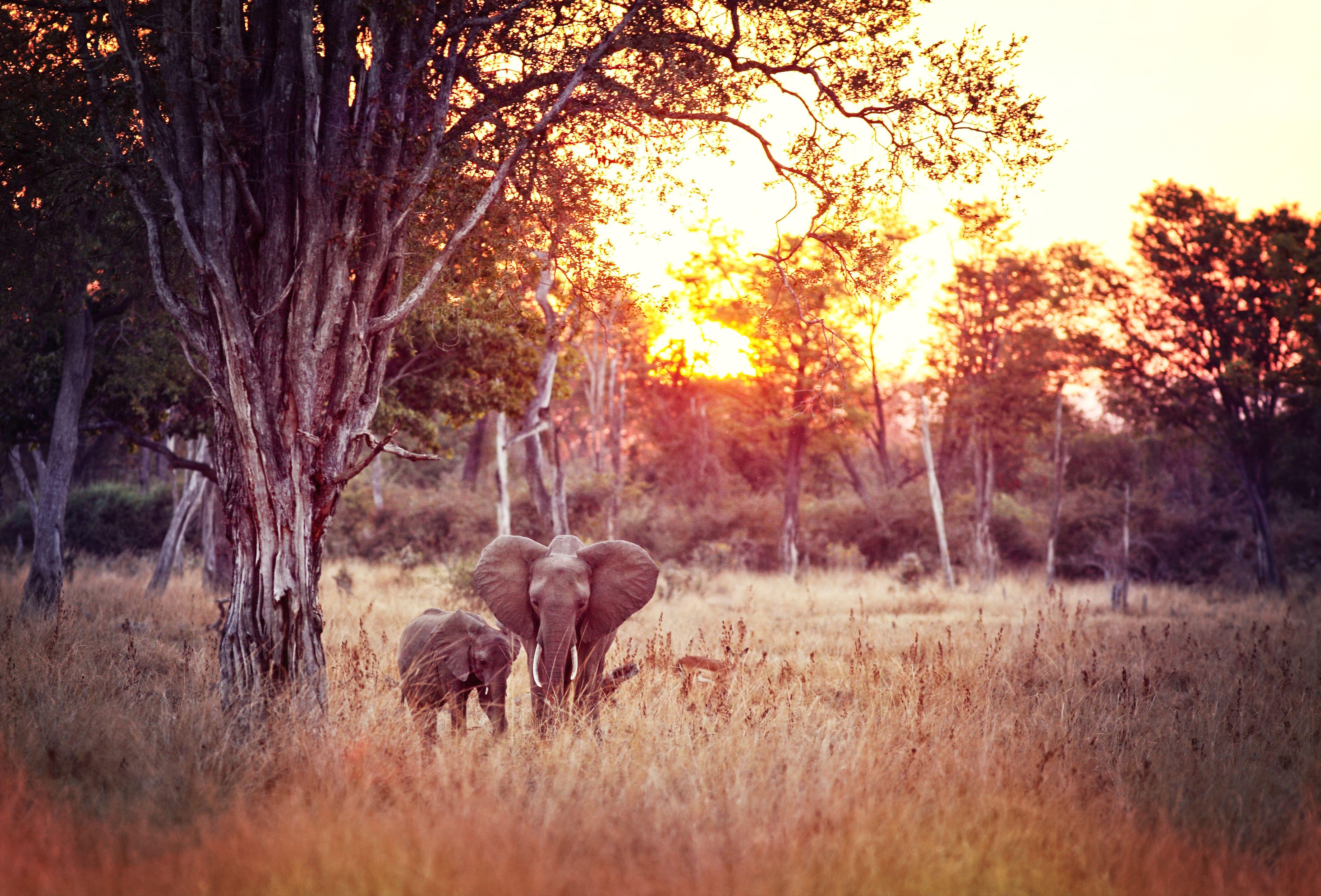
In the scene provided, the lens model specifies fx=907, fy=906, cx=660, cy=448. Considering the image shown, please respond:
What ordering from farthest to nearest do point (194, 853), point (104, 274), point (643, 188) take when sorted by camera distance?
1. point (104, 274)
2. point (643, 188)
3. point (194, 853)

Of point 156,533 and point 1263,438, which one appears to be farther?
point 156,533

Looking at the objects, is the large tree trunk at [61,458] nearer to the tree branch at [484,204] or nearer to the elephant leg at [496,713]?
the tree branch at [484,204]

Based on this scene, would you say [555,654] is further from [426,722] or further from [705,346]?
[705,346]

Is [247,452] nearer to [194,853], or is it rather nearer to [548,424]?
[194,853]

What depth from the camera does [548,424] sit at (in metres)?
17.5

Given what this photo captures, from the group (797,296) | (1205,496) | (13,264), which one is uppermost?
(13,264)

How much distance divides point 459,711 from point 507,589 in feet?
3.45

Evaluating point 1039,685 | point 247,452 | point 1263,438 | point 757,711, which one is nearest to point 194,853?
point 247,452

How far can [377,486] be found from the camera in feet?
112

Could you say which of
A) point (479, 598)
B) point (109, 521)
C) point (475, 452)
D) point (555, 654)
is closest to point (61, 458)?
point (479, 598)

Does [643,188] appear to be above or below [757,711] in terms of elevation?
above

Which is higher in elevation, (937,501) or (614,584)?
(937,501)

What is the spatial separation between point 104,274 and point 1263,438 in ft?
86.4

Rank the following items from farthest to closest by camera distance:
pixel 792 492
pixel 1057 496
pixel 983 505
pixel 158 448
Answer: pixel 792 492
pixel 983 505
pixel 1057 496
pixel 158 448
